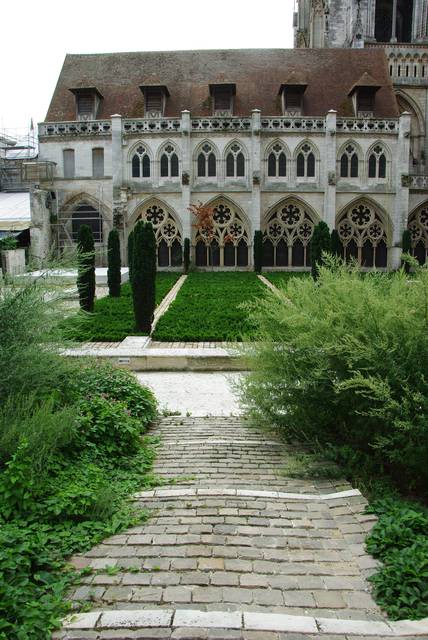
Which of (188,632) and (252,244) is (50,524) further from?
(252,244)

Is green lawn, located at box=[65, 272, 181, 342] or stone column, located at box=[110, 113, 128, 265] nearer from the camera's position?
green lawn, located at box=[65, 272, 181, 342]

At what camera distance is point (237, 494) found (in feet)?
17.4

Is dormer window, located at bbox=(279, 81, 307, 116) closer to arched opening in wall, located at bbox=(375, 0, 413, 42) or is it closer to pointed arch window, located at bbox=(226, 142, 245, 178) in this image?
pointed arch window, located at bbox=(226, 142, 245, 178)

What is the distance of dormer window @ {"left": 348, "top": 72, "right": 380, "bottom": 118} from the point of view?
1206 inches

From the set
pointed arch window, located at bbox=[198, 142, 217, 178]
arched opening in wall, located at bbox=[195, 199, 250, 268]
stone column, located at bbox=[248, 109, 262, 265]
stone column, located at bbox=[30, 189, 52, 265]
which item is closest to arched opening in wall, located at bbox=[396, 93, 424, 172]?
stone column, located at bbox=[248, 109, 262, 265]

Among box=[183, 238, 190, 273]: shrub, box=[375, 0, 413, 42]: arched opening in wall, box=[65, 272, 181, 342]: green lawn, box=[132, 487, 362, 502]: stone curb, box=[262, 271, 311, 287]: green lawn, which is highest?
box=[375, 0, 413, 42]: arched opening in wall

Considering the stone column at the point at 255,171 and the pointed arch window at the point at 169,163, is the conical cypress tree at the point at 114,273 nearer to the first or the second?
the pointed arch window at the point at 169,163

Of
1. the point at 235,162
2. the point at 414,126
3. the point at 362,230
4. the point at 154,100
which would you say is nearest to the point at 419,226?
the point at 362,230

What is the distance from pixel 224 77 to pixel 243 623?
104 ft

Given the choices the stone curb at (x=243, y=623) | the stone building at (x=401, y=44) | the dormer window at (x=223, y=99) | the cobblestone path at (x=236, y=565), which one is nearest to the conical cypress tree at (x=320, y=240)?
the dormer window at (x=223, y=99)

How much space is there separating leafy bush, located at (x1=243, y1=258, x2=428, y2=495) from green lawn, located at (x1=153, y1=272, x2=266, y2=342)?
180cm

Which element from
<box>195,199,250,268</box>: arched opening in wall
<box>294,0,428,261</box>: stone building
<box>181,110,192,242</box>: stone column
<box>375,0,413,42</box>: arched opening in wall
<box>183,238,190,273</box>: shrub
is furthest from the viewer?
<box>375,0,413,42</box>: arched opening in wall

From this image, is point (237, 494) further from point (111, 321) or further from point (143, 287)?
point (111, 321)

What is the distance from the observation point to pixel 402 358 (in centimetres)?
589
